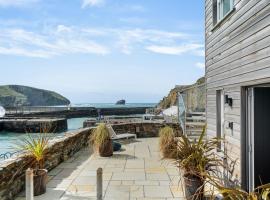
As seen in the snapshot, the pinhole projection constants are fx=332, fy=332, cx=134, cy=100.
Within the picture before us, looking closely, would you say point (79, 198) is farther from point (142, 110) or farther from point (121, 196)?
point (142, 110)

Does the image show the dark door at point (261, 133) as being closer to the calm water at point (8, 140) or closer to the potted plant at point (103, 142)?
the calm water at point (8, 140)

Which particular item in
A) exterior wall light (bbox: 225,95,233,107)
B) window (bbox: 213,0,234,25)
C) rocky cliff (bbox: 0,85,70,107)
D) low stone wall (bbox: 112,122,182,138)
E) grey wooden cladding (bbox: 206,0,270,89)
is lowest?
low stone wall (bbox: 112,122,182,138)

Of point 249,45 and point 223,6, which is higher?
point 223,6

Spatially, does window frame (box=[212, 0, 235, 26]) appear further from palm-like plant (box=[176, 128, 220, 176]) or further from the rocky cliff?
the rocky cliff

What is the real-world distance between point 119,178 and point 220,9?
14.0ft

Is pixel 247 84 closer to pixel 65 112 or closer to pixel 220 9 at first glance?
pixel 220 9

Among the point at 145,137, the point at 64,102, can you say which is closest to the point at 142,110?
the point at 145,137

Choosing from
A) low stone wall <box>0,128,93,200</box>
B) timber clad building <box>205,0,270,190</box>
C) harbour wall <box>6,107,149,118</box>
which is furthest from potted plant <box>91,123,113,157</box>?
harbour wall <box>6,107,149,118</box>

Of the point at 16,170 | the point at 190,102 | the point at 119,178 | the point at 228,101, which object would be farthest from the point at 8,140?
the point at 228,101

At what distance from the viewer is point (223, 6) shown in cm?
693

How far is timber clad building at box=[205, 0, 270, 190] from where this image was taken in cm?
463

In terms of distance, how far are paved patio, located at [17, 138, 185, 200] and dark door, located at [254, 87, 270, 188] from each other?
145 centimetres

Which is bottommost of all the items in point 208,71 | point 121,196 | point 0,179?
point 121,196

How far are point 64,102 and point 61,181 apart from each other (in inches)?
5609
